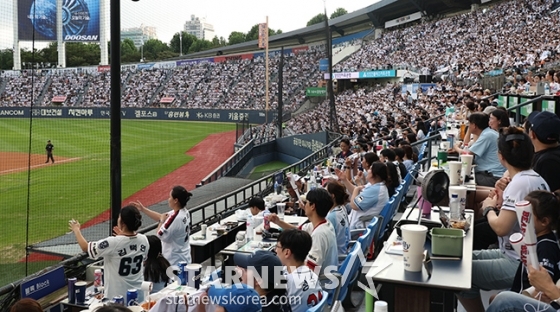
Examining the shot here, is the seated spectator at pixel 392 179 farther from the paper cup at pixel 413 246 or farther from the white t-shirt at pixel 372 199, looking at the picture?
the paper cup at pixel 413 246

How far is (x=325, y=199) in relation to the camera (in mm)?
4605

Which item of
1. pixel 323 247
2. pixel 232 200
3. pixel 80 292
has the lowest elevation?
pixel 232 200

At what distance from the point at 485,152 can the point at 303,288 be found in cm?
343

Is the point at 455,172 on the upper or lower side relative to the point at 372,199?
upper

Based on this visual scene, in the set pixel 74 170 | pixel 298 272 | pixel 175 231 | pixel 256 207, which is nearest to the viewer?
pixel 298 272

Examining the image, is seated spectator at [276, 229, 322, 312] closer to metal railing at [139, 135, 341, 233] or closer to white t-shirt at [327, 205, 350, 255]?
white t-shirt at [327, 205, 350, 255]

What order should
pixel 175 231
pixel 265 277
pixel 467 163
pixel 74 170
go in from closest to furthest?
pixel 265 277
pixel 467 163
pixel 175 231
pixel 74 170

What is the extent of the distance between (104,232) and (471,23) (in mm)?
33708

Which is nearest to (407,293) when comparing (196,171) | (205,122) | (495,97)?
(495,97)

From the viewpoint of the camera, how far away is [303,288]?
3473mm

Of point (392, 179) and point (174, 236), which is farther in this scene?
point (392, 179)

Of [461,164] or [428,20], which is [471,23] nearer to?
[428,20]

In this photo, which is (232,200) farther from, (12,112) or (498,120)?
(12,112)

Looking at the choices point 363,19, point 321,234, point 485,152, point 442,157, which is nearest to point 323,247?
point 321,234
